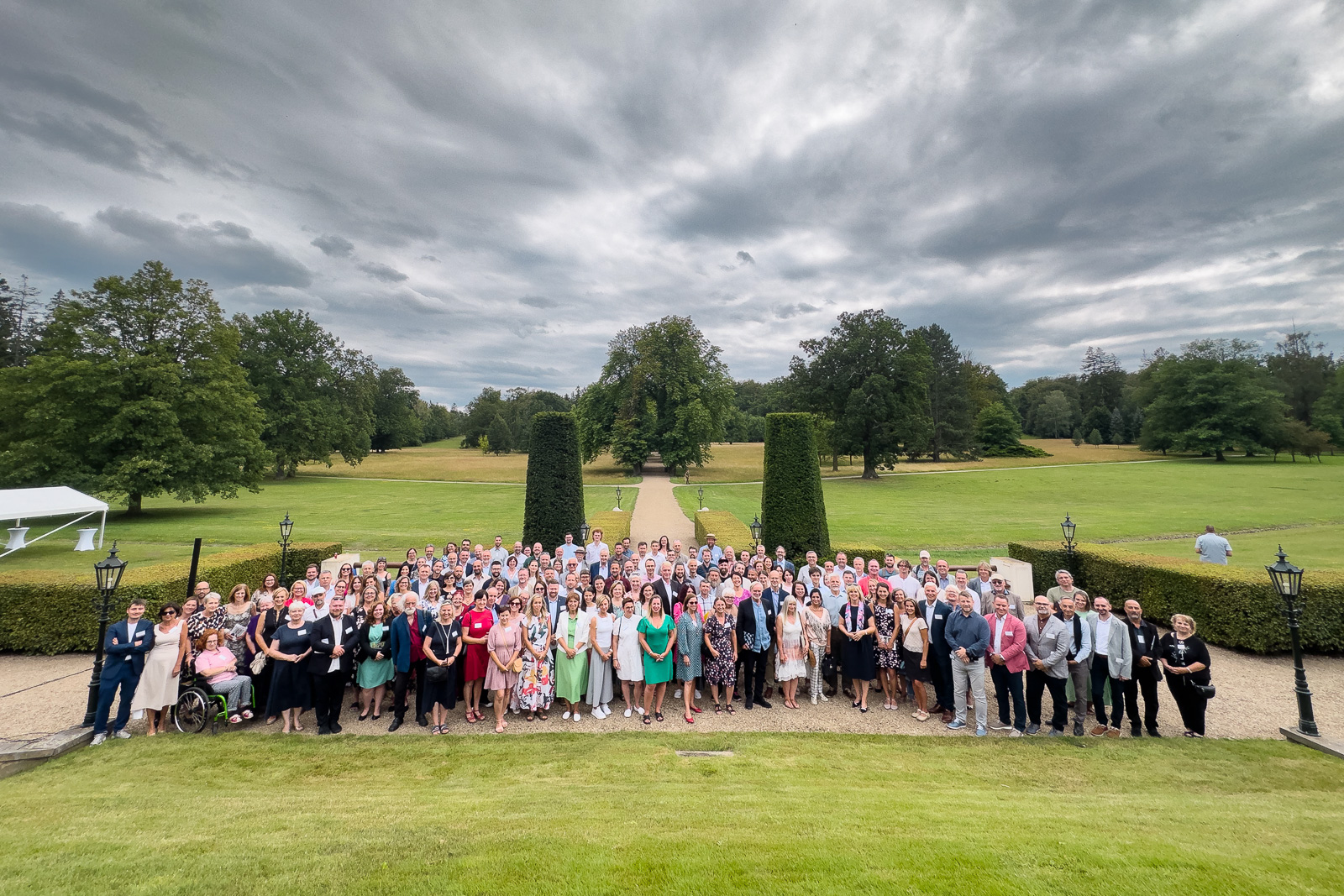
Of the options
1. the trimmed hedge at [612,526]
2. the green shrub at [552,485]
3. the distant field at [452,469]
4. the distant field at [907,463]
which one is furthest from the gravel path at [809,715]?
the distant field at [907,463]

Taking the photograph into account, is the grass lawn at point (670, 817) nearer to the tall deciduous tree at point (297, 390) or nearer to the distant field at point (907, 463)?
the distant field at point (907, 463)

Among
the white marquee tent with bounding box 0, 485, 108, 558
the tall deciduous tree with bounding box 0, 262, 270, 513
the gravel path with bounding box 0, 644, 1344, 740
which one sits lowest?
the gravel path with bounding box 0, 644, 1344, 740

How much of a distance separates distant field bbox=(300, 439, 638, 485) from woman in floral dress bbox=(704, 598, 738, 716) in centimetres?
3393

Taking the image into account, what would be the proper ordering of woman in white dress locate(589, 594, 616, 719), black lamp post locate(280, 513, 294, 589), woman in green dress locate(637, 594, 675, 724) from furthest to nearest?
black lamp post locate(280, 513, 294, 589)
woman in white dress locate(589, 594, 616, 719)
woman in green dress locate(637, 594, 675, 724)

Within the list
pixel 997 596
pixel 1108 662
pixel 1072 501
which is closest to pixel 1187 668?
pixel 1108 662

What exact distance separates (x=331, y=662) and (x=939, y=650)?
7.67 m

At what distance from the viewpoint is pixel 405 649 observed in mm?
6660

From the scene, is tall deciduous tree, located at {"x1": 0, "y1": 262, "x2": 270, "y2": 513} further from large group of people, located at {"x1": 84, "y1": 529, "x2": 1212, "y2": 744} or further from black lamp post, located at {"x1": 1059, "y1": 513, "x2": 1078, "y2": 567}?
black lamp post, located at {"x1": 1059, "y1": 513, "x2": 1078, "y2": 567}

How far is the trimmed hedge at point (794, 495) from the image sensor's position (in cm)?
1445

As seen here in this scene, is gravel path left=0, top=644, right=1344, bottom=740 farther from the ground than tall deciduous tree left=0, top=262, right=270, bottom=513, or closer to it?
closer to it

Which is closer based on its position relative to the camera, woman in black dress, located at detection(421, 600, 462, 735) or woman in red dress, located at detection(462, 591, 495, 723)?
woman in black dress, located at detection(421, 600, 462, 735)

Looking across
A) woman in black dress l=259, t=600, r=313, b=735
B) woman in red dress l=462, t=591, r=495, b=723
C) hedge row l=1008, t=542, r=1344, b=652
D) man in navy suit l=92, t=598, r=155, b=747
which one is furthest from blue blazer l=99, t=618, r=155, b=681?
hedge row l=1008, t=542, r=1344, b=652

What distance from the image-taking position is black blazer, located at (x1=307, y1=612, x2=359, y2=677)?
→ 6.37 meters

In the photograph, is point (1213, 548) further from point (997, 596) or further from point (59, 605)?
point (59, 605)
